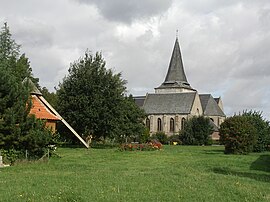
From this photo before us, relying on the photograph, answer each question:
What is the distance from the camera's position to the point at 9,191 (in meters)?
12.5

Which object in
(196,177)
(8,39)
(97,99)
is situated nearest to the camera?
(196,177)

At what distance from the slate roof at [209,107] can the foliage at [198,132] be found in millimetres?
38270

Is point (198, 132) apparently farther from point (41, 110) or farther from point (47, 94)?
point (41, 110)

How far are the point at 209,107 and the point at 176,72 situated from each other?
13255 millimetres

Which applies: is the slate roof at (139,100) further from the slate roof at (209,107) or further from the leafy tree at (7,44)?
the leafy tree at (7,44)

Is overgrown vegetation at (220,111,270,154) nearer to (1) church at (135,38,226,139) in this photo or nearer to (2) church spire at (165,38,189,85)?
(1) church at (135,38,226,139)

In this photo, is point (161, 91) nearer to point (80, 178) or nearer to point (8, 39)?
point (8, 39)

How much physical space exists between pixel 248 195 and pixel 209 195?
3.78 ft

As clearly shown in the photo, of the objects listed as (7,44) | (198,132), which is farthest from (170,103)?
(7,44)

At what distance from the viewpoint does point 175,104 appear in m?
109

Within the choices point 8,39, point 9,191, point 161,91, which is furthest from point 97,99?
point 161,91

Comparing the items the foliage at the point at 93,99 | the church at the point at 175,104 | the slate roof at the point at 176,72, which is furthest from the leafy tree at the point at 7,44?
the slate roof at the point at 176,72

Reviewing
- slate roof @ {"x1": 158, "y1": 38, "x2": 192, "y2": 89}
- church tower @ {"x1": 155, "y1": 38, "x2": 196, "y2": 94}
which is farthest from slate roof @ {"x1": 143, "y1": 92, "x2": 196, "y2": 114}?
slate roof @ {"x1": 158, "y1": 38, "x2": 192, "y2": 89}

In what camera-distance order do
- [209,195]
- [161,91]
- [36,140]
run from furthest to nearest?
[161,91] → [36,140] → [209,195]
